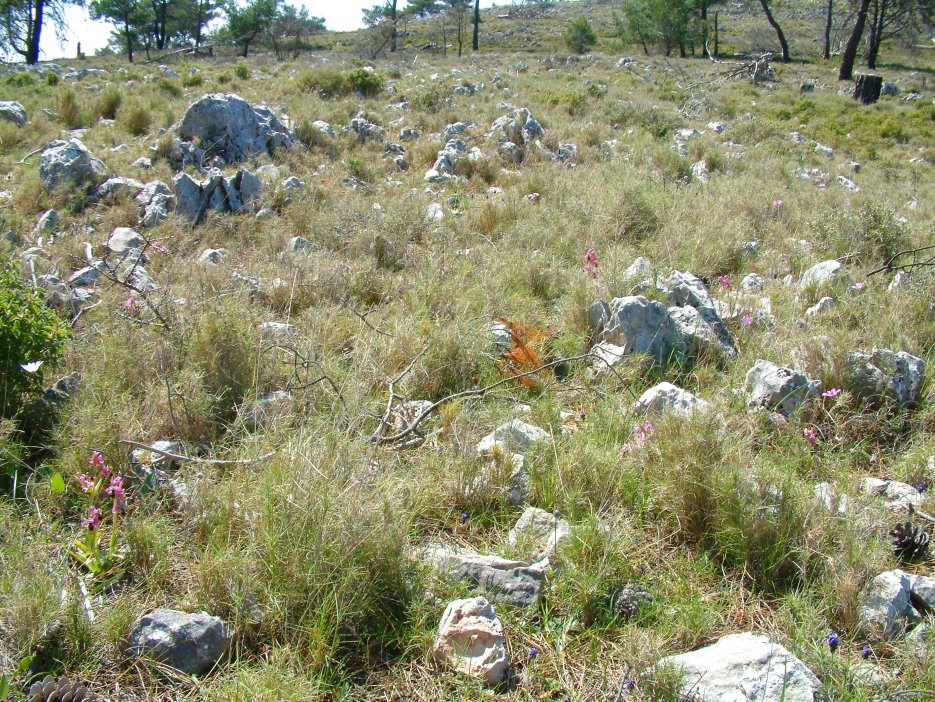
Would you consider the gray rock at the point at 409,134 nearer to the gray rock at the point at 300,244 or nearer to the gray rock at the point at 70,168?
the gray rock at the point at 70,168

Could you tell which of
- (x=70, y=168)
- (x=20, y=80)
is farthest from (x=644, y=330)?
(x=20, y=80)

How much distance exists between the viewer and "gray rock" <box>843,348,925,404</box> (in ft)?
10.2

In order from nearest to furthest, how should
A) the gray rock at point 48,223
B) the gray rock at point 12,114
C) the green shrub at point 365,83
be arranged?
1. the gray rock at point 48,223
2. the gray rock at point 12,114
3. the green shrub at point 365,83

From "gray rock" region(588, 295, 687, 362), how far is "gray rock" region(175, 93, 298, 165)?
5439 millimetres

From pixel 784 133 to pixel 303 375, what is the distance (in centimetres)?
1210

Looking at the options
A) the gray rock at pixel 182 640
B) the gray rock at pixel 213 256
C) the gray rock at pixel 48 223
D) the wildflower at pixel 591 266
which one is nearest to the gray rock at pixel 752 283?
the wildflower at pixel 591 266

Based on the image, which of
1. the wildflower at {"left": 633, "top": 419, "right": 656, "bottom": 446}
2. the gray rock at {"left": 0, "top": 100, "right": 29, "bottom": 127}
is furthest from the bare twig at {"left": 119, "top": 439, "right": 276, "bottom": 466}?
the gray rock at {"left": 0, "top": 100, "right": 29, "bottom": 127}

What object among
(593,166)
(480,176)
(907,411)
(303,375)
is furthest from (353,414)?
(593,166)

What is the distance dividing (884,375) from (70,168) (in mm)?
Result: 6944

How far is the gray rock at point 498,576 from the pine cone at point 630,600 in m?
0.26

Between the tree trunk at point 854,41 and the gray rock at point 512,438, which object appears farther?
the tree trunk at point 854,41

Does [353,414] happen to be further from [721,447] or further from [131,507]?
[721,447]

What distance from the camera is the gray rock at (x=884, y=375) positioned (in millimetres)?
3117

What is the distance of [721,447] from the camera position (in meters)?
2.48
